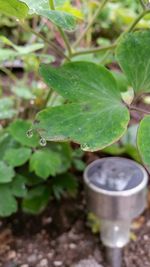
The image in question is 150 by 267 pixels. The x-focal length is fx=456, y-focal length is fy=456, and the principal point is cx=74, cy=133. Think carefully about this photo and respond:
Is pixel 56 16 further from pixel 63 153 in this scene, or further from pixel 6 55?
pixel 63 153

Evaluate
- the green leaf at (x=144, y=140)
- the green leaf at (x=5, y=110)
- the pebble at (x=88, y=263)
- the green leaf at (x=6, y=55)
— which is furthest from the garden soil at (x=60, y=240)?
the green leaf at (x=144, y=140)

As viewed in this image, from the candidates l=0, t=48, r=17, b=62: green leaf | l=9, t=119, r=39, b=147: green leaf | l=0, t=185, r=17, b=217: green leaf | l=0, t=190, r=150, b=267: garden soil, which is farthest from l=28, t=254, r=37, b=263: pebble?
Result: l=0, t=48, r=17, b=62: green leaf

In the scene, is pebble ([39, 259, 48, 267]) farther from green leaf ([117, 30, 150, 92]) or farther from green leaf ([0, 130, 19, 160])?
green leaf ([117, 30, 150, 92])

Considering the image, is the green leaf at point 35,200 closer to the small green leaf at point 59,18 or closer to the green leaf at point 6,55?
the green leaf at point 6,55

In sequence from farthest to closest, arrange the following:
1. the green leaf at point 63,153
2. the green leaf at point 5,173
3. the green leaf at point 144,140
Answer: the green leaf at point 63,153, the green leaf at point 5,173, the green leaf at point 144,140

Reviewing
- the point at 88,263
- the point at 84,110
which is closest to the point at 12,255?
the point at 88,263

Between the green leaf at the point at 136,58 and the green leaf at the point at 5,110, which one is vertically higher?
the green leaf at the point at 136,58

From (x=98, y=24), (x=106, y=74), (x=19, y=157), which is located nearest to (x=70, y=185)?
(x=19, y=157)
